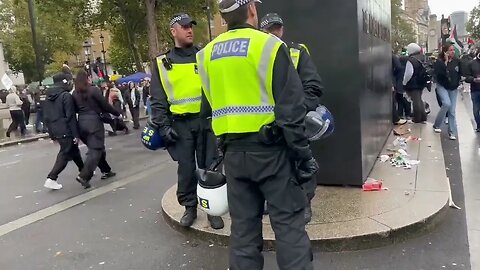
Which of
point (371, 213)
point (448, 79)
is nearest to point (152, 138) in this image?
point (371, 213)

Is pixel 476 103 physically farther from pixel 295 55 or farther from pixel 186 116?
pixel 186 116

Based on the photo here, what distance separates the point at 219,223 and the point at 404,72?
24.6 ft

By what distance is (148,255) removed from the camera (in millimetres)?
4410

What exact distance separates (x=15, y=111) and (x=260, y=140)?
15.9m

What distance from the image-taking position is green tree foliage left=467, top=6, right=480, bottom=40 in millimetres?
56750

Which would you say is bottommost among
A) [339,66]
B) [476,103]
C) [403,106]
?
[403,106]

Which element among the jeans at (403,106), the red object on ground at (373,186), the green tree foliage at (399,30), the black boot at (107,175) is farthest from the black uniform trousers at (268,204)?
the green tree foliage at (399,30)

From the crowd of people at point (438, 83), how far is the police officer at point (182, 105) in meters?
6.22

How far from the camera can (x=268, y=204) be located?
3.08 meters

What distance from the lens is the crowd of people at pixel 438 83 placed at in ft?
30.3

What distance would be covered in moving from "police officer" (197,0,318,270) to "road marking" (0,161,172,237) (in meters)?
3.48

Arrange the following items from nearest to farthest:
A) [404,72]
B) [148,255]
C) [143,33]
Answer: [148,255] < [404,72] < [143,33]

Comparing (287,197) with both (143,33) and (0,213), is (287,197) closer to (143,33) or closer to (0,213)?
(0,213)

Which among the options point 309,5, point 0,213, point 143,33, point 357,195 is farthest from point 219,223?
point 143,33
